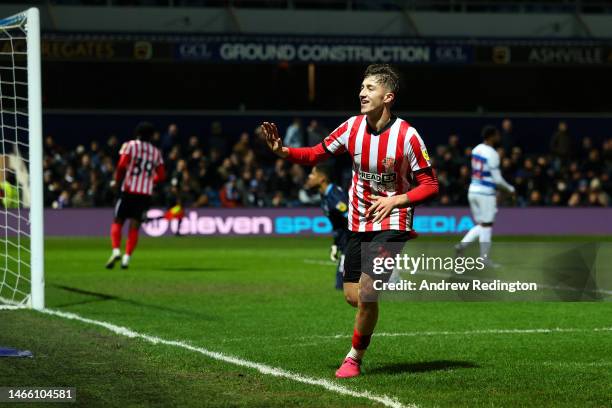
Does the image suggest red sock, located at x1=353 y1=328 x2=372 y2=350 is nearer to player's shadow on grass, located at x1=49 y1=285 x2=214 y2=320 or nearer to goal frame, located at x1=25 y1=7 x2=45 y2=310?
player's shadow on grass, located at x1=49 y1=285 x2=214 y2=320

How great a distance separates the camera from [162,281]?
1645cm

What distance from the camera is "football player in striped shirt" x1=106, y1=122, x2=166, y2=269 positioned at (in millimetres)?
17922

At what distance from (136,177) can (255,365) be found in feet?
33.5

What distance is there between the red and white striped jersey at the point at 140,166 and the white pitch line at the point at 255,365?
6392mm

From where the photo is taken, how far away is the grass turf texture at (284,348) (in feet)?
23.3

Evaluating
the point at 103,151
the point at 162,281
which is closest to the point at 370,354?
the point at 162,281

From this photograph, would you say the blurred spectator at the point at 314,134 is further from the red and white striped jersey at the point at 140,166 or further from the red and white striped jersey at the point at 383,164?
the red and white striped jersey at the point at 383,164

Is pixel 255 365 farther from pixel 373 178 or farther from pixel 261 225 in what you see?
pixel 261 225

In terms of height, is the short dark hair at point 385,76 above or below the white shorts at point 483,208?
above

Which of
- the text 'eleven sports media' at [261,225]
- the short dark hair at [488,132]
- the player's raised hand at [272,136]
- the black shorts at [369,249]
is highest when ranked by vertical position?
the short dark hair at [488,132]

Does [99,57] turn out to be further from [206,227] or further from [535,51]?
[535,51]

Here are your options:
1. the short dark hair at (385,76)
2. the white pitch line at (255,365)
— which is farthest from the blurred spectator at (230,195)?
the short dark hair at (385,76)

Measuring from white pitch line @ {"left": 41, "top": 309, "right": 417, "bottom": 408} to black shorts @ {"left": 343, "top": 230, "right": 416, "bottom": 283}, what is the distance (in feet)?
2.53

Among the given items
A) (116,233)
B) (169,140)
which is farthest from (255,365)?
(169,140)
